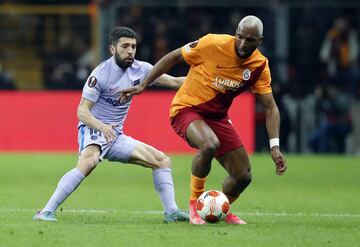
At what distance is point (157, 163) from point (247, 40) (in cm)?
160

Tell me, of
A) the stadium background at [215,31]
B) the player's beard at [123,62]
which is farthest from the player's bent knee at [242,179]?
the stadium background at [215,31]

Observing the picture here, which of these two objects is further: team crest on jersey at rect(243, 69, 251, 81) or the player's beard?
the player's beard

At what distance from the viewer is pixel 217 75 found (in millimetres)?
11391

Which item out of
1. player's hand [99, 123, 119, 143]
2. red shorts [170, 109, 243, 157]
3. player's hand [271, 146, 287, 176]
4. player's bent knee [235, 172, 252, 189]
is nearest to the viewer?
player's hand [99, 123, 119, 143]

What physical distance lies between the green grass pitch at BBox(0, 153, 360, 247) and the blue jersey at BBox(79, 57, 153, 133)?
1.12 meters

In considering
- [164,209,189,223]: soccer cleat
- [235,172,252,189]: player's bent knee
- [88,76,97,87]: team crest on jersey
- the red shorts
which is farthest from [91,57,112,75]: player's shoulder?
[235,172,252,189]: player's bent knee

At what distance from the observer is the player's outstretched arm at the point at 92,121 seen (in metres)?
11.1

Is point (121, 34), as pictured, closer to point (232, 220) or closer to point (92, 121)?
point (92, 121)

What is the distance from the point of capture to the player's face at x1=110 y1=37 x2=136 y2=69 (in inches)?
452

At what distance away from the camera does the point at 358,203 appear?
14.5 meters

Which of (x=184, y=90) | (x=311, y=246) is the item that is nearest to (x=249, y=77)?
(x=184, y=90)

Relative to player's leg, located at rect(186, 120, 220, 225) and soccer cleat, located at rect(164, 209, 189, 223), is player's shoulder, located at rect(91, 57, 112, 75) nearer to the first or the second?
player's leg, located at rect(186, 120, 220, 225)

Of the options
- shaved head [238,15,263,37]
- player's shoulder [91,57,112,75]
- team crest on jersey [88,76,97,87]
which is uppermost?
shaved head [238,15,263,37]

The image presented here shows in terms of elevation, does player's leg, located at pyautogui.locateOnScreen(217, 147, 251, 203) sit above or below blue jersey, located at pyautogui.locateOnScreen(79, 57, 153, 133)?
below
